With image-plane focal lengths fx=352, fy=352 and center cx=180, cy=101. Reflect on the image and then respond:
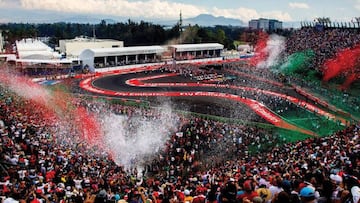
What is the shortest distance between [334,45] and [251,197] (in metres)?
49.8

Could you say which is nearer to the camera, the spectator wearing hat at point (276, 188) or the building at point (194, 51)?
the spectator wearing hat at point (276, 188)

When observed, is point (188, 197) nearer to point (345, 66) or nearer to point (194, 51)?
point (345, 66)

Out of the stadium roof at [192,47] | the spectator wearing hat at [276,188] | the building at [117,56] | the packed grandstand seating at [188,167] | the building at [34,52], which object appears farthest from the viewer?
the stadium roof at [192,47]

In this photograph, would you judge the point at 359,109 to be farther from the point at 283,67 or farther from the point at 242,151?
the point at 283,67

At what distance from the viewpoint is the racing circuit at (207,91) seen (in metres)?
29.4

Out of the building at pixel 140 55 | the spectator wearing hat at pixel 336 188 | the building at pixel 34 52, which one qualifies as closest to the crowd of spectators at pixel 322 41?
the building at pixel 140 55

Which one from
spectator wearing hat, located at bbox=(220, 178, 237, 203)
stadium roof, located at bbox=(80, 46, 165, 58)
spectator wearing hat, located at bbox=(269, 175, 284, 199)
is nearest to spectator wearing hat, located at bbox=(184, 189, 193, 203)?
spectator wearing hat, located at bbox=(220, 178, 237, 203)

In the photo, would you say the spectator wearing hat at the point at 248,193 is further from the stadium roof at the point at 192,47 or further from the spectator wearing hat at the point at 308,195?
the stadium roof at the point at 192,47

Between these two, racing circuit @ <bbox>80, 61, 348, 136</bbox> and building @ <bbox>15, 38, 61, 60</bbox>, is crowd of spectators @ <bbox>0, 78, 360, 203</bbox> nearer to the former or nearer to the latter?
racing circuit @ <bbox>80, 61, 348, 136</bbox>

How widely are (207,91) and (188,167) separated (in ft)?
69.7

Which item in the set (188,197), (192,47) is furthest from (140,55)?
(188,197)

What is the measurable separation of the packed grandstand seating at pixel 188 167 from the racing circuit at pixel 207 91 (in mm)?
6124

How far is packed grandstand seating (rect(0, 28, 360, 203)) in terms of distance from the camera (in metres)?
7.39

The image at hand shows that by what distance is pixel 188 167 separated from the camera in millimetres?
19547
